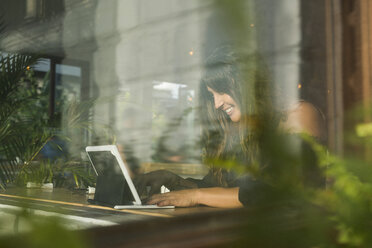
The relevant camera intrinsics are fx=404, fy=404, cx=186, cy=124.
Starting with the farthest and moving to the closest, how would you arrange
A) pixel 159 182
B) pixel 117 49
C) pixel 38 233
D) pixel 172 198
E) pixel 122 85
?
pixel 117 49 < pixel 122 85 < pixel 159 182 < pixel 172 198 < pixel 38 233

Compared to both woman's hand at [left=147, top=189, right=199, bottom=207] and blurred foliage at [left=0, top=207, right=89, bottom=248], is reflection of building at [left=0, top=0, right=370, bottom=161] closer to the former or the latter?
woman's hand at [left=147, top=189, right=199, bottom=207]

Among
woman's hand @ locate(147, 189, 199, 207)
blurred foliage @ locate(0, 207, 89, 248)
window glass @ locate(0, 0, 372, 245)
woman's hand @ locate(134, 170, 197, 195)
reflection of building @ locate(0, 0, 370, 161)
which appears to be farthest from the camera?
reflection of building @ locate(0, 0, 370, 161)

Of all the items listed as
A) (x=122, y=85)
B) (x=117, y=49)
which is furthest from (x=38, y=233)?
(x=117, y=49)

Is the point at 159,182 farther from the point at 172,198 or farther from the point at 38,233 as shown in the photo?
the point at 38,233

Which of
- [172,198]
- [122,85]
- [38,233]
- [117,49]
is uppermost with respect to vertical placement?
[117,49]

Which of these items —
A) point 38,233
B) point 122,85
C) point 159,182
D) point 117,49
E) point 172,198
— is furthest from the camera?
point 117,49

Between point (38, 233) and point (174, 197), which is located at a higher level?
point (38, 233)

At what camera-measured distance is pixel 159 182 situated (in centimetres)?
158

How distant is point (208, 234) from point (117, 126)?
257cm

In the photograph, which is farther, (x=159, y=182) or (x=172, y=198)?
(x=159, y=182)

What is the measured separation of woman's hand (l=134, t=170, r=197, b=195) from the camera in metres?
1.52

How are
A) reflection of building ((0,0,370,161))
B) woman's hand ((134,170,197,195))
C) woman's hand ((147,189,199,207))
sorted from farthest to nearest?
1. reflection of building ((0,0,370,161))
2. woman's hand ((134,170,197,195))
3. woman's hand ((147,189,199,207))

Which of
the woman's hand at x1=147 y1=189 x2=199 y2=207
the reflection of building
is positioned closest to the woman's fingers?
the woman's hand at x1=147 y1=189 x2=199 y2=207

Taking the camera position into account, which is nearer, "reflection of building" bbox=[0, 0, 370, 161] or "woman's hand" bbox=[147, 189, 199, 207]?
"woman's hand" bbox=[147, 189, 199, 207]
